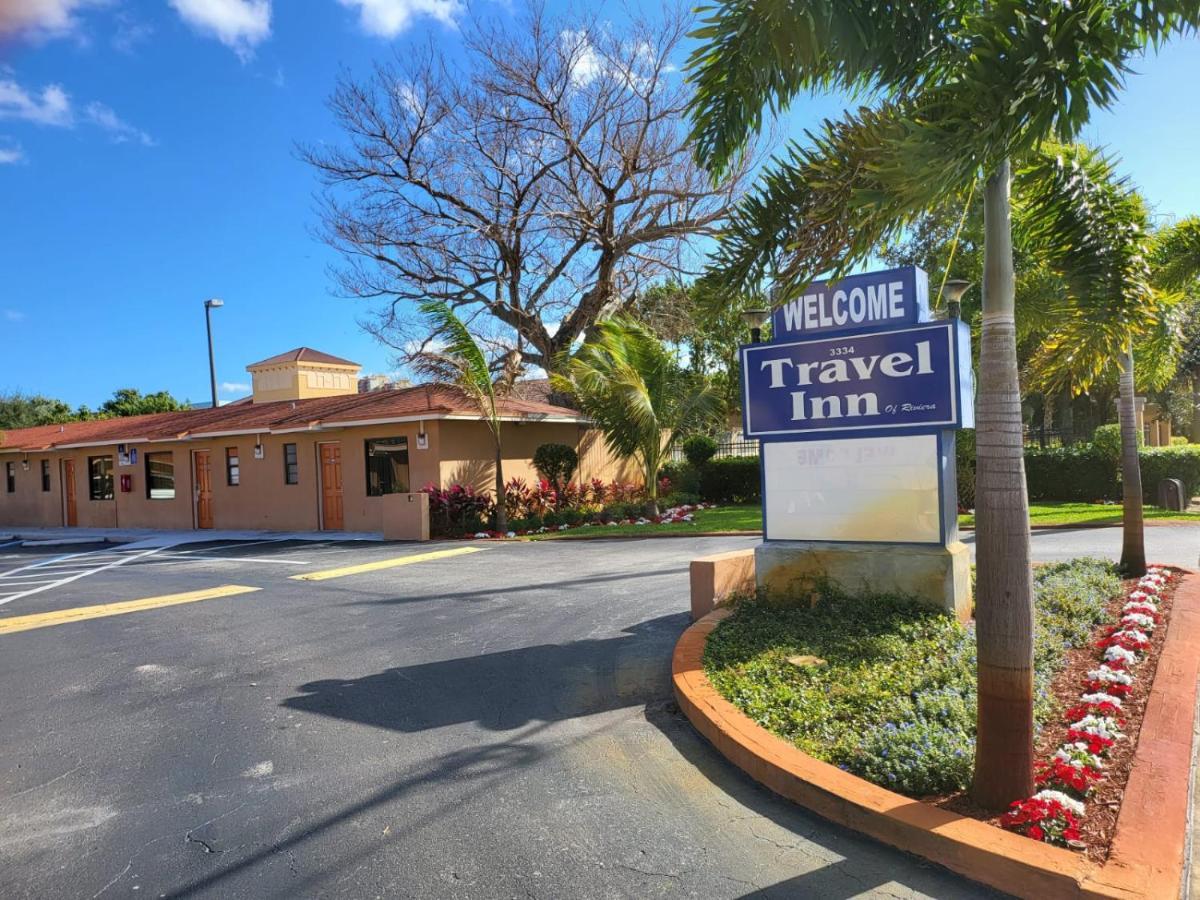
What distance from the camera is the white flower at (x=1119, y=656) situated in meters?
5.28

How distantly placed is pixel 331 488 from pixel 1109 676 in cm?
1729

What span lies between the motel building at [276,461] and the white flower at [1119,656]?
13366 millimetres

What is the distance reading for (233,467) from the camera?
21.2 m

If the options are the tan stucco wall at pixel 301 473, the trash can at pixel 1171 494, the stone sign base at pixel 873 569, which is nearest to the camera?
the stone sign base at pixel 873 569

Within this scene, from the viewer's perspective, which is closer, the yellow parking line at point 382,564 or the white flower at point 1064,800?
the white flower at point 1064,800

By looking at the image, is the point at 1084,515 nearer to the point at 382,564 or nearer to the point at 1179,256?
the point at 1179,256

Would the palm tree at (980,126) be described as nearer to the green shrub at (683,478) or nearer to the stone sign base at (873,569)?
the stone sign base at (873,569)

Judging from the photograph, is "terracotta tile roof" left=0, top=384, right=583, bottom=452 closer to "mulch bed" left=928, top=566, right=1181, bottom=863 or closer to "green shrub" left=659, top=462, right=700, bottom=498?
"green shrub" left=659, top=462, right=700, bottom=498

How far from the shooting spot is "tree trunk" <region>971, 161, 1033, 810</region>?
3414mm

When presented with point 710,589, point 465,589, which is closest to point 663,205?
point 465,589

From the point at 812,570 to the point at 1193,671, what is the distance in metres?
2.78

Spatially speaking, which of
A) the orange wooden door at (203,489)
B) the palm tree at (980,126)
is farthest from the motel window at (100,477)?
the palm tree at (980,126)

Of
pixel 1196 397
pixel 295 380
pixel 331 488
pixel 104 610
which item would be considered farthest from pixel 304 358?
pixel 1196 397

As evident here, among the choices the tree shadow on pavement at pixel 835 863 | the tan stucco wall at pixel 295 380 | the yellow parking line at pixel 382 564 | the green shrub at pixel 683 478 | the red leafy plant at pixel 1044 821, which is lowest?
the tree shadow on pavement at pixel 835 863
